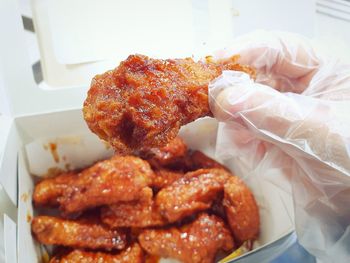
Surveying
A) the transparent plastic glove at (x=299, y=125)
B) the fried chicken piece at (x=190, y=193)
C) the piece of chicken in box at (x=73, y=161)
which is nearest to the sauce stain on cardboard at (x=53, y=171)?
the piece of chicken in box at (x=73, y=161)

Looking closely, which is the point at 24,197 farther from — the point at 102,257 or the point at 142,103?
the point at 142,103

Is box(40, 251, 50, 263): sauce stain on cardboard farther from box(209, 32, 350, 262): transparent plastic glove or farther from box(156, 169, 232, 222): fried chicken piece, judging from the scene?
box(209, 32, 350, 262): transparent plastic glove

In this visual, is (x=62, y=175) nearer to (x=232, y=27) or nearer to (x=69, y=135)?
(x=69, y=135)

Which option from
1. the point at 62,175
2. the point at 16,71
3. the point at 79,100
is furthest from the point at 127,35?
the point at 62,175

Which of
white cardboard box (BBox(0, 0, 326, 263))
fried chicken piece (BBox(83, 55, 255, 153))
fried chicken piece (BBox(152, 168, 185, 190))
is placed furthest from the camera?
fried chicken piece (BBox(152, 168, 185, 190))

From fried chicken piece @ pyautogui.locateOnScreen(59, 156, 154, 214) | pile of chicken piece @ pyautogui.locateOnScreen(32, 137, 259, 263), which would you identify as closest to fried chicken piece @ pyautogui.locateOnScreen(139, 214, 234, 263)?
pile of chicken piece @ pyautogui.locateOnScreen(32, 137, 259, 263)

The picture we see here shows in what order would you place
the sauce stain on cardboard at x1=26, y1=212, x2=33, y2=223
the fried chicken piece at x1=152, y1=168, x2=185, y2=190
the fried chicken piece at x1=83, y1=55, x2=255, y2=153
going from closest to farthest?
the fried chicken piece at x1=83, y1=55, x2=255, y2=153
the sauce stain on cardboard at x1=26, y1=212, x2=33, y2=223
the fried chicken piece at x1=152, y1=168, x2=185, y2=190

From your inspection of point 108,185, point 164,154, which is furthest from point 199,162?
point 108,185
